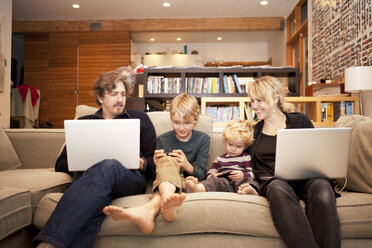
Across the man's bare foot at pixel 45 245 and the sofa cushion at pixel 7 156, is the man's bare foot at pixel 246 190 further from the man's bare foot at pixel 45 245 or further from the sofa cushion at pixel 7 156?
the sofa cushion at pixel 7 156

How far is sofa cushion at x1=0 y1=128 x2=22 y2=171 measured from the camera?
1.93m

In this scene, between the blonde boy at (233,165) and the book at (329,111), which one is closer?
the blonde boy at (233,165)

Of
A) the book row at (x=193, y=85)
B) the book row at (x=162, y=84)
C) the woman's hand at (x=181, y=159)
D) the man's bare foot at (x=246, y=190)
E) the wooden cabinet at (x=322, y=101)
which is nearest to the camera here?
the man's bare foot at (x=246, y=190)

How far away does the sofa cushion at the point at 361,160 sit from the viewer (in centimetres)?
148

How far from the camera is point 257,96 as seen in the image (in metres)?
1.67

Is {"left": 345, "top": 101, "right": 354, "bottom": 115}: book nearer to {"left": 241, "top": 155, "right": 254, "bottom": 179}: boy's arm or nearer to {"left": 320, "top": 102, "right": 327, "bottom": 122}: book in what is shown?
{"left": 320, "top": 102, "right": 327, "bottom": 122}: book

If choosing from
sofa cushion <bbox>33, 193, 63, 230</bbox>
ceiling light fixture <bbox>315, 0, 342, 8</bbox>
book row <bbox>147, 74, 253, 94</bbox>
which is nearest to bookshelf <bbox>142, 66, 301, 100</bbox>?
book row <bbox>147, 74, 253, 94</bbox>

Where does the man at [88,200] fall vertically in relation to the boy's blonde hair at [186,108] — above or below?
below

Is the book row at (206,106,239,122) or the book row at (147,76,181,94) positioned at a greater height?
the book row at (147,76,181,94)

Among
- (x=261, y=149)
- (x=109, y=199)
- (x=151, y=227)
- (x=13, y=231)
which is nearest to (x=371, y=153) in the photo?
(x=261, y=149)

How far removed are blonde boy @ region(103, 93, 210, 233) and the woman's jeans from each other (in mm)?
381

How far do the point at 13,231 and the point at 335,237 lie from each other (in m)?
1.23

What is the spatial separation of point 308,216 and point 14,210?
3.83ft

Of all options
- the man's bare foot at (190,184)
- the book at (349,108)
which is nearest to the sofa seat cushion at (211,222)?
the man's bare foot at (190,184)
